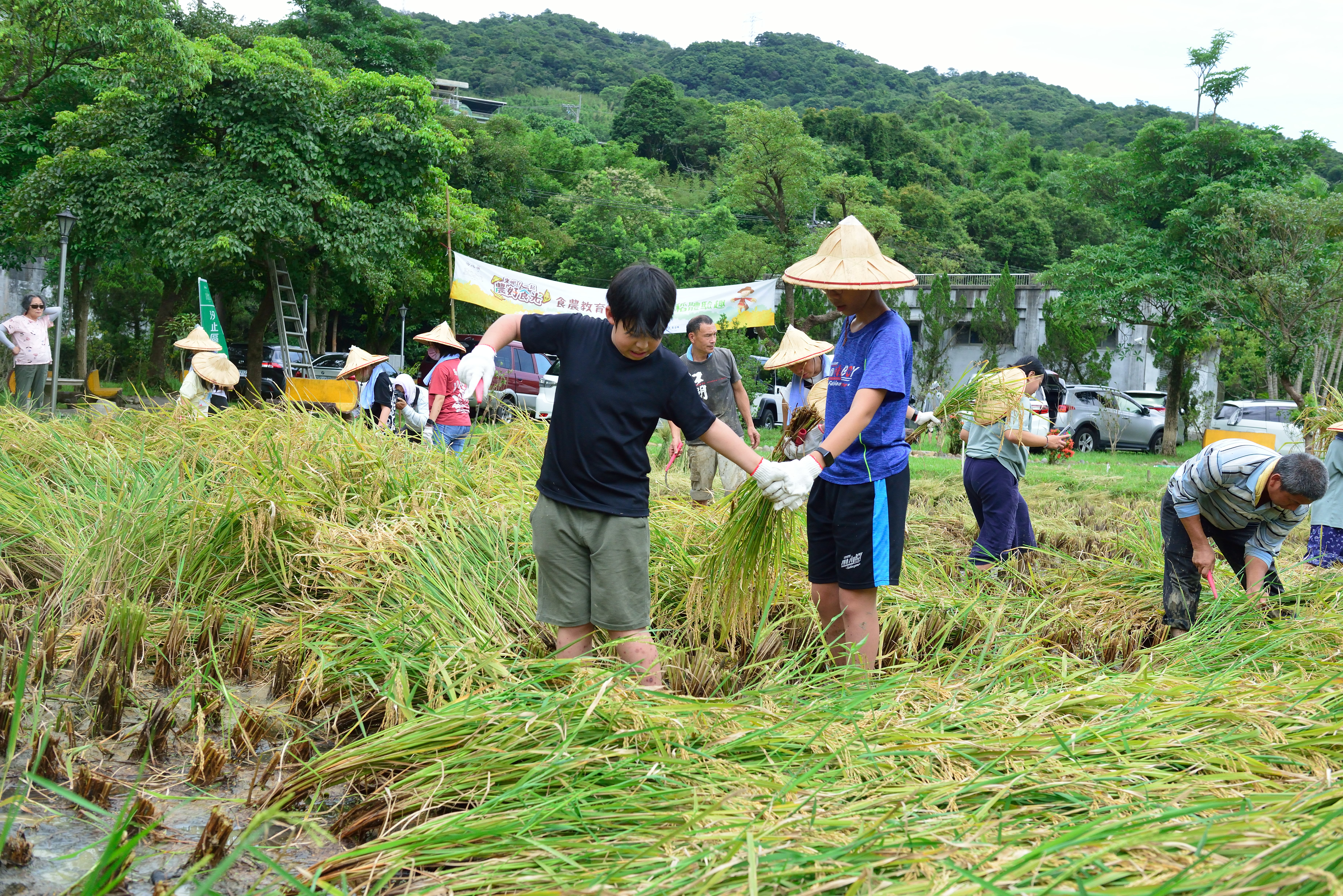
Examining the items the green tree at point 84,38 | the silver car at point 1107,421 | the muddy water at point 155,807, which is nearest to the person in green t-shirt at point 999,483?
the muddy water at point 155,807

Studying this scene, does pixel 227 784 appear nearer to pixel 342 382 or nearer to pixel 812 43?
pixel 342 382

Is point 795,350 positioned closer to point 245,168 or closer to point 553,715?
point 553,715

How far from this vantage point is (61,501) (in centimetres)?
421

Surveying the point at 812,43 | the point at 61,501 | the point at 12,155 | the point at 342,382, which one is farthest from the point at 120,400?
the point at 812,43

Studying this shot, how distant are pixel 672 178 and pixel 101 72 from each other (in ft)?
111

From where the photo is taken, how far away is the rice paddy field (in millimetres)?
1653

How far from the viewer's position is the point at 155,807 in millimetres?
2131

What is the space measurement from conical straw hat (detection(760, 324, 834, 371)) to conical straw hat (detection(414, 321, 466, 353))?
1864 mm

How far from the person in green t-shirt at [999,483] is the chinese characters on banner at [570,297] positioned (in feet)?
23.9

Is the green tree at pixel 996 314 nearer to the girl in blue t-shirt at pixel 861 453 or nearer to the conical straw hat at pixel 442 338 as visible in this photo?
the conical straw hat at pixel 442 338

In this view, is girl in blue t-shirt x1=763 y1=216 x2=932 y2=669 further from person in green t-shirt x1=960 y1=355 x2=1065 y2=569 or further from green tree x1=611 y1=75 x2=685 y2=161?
green tree x1=611 y1=75 x2=685 y2=161

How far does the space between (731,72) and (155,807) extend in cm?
9028

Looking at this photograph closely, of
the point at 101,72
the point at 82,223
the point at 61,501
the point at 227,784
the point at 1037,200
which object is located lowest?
the point at 227,784

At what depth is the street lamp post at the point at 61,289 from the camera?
793 centimetres
